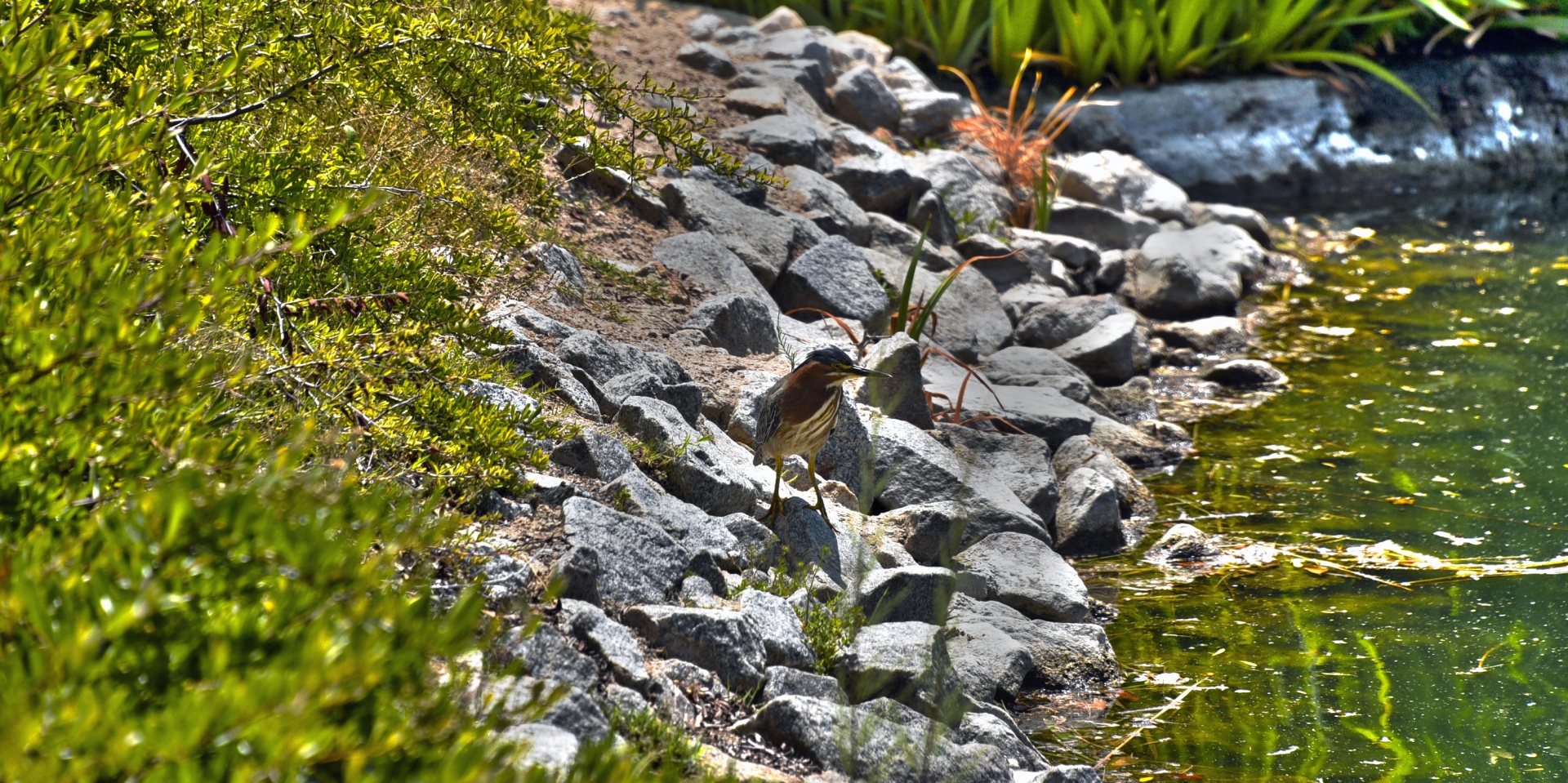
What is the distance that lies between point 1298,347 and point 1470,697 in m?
3.62

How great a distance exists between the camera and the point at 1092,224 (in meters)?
8.02

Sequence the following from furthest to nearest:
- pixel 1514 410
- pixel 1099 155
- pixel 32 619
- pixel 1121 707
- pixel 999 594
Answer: pixel 1099 155 → pixel 1514 410 → pixel 999 594 → pixel 1121 707 → pixel 32 619

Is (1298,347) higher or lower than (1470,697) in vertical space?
lower

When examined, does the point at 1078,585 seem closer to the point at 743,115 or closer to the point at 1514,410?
the point at 1514,410

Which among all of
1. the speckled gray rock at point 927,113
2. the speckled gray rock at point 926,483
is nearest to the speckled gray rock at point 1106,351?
the speckled gray rock at point 926,483

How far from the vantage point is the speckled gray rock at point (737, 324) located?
181 inches

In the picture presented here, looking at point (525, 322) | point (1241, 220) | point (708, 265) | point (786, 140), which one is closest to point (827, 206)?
point (786, 140)

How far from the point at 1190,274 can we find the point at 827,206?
253 centimetres

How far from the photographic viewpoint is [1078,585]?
3.97 metres

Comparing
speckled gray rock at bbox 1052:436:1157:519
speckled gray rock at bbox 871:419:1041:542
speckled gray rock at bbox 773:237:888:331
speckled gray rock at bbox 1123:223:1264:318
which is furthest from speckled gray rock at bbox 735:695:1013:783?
speckled gray rock at bbox 1123:223:1264:318

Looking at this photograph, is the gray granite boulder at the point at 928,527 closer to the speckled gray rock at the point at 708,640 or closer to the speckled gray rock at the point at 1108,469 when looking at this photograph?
the speckled gray rock at the point at 1108,469

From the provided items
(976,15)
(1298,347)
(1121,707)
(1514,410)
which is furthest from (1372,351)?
(976,15)

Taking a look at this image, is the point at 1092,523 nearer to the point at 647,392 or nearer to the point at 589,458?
the point at 647,392

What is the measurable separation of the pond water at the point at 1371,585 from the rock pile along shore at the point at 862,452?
0.91ft
